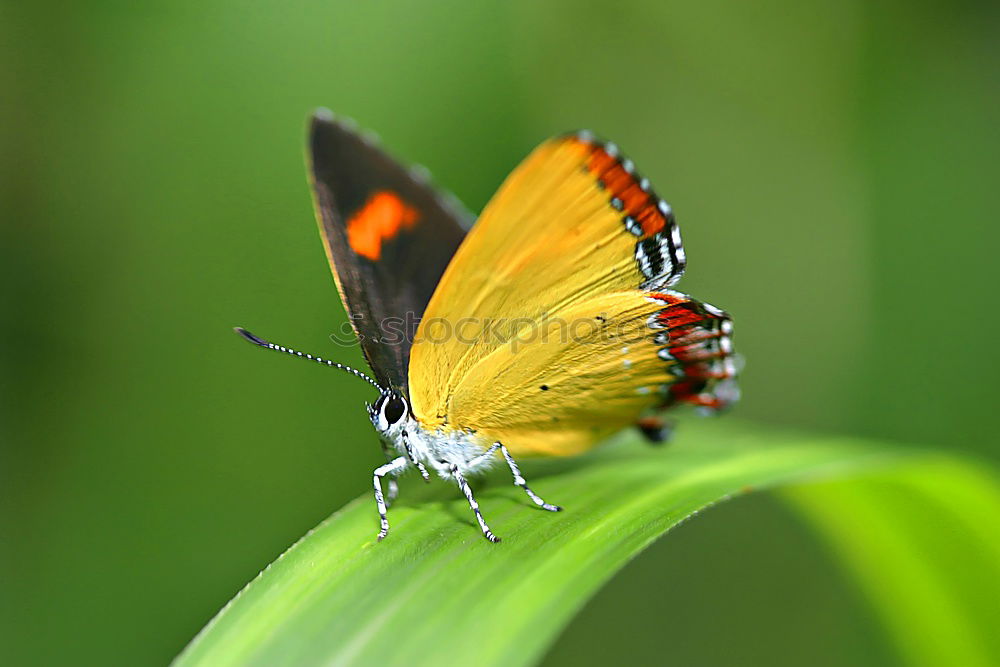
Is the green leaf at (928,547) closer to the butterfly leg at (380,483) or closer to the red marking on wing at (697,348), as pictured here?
the red marking on wing at (697,348)

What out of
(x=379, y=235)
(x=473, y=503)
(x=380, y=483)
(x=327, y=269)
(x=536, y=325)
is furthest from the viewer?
(x=327, y=269)

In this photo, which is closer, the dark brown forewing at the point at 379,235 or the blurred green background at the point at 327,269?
the dark brown forewing at the point at 379,235

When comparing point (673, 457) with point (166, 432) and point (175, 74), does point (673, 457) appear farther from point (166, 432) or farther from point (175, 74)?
point (175, 74)

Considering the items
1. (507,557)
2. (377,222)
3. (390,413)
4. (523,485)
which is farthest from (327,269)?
(507,557)

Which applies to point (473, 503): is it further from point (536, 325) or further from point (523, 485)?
point (536, 325)

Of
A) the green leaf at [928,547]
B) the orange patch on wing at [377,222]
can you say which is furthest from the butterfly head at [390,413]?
the green leaf at [928,547]

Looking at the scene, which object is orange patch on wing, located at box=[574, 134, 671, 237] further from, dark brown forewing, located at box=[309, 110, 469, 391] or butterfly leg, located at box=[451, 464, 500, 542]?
butterfly leg, located at box=[451, 464, 500, 542]

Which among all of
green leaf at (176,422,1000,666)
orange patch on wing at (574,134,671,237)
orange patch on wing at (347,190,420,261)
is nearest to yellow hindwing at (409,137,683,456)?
orange patch on wing at (574,134,671,237)
